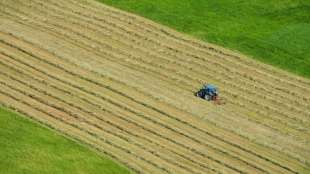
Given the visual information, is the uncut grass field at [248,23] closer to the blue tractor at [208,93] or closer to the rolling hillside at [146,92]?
the rolling hillside at [146,92]

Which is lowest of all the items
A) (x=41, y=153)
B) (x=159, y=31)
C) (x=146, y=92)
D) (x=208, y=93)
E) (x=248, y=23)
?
(x=41, y=153)

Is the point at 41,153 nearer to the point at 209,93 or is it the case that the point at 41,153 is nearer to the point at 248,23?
the point at 209,93

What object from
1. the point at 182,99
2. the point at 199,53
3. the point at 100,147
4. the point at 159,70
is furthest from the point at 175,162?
the point at 199,53

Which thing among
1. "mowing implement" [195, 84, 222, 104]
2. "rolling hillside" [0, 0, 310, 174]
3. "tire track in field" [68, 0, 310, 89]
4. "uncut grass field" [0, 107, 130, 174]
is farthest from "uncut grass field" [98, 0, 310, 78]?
"uncut grass field" [0, 107, 130, 174]

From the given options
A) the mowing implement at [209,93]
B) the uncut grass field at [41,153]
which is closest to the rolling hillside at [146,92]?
the mowing implement at [209,93]

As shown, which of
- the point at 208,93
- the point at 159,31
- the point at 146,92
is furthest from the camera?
the point at 159,31

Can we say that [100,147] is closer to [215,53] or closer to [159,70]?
[159,70]

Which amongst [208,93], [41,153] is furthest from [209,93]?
[41,153]
